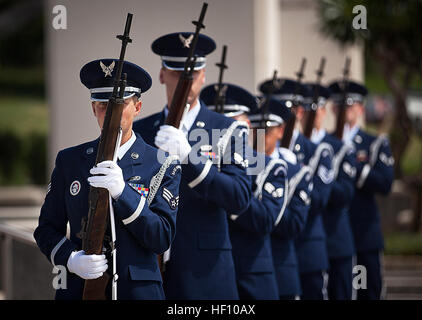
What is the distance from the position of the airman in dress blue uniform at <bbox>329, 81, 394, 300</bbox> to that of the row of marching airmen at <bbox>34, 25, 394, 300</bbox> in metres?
0.76

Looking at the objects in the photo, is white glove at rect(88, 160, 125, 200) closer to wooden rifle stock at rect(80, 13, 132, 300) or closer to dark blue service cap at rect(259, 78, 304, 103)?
wooden rifle stock at rect(80, 13, 132, 300)

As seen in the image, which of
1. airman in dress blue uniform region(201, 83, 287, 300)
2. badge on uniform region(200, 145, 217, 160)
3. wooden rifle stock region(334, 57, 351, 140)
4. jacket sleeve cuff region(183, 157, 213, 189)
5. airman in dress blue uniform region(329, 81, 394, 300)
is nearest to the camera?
jacket sleeve cuff region(183, 157, 213, 189)

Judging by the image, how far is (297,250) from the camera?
6742 mm

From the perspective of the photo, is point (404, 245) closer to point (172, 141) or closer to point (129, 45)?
point (129, 45)

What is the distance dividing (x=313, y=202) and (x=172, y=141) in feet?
9.21

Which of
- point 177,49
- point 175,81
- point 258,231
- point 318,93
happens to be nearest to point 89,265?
point 175,81

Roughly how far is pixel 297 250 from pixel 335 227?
1.01 metres

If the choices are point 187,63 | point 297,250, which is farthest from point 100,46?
point 297,250

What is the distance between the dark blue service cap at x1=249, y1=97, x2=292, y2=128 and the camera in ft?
20.2

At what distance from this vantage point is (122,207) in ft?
12.2

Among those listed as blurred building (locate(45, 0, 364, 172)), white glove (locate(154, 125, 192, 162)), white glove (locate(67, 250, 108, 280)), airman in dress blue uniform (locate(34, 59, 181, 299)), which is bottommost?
white glove (locate(67, 250, 108, 280))

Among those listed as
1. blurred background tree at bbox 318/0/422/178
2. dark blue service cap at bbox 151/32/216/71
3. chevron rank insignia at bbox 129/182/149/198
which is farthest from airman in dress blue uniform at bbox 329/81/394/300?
blurred background tree at bbox 318/0/422/178

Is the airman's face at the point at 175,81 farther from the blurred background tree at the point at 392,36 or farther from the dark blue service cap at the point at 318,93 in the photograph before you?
the blurred background tree at the point at 392,36
